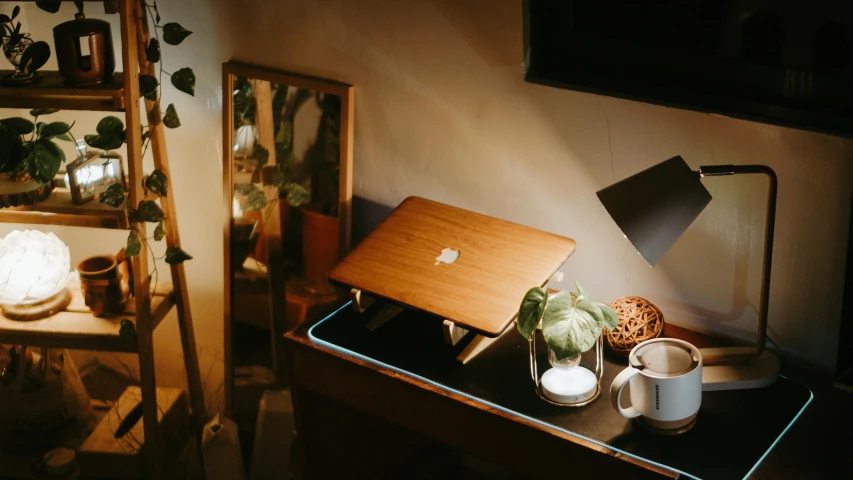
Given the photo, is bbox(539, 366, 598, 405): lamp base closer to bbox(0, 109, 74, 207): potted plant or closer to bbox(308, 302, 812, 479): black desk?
bbox(308, 302, 812, 479): black desk

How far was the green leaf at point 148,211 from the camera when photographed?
2107 mm

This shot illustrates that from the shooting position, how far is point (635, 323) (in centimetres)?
161

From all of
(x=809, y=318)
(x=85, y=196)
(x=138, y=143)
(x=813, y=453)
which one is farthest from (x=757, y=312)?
(x=85, y=196)

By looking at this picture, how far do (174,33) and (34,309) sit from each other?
0.87m

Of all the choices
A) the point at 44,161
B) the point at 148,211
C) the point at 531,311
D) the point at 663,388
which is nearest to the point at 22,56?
the point at 44,161

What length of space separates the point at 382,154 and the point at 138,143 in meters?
0.59

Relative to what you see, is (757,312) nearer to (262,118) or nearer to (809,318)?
(809,318)

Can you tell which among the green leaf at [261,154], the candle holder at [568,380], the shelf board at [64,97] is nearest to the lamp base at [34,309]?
the shelf board at [64,97]

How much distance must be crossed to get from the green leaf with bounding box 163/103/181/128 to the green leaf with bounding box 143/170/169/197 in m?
0.13

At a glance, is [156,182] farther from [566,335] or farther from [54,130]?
[566,335]

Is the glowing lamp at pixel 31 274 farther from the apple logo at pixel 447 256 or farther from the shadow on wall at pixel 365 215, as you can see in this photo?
the apple logo at pixel 447 256

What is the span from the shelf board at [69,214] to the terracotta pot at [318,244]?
0.46m

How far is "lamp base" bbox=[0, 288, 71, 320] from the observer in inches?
90.3

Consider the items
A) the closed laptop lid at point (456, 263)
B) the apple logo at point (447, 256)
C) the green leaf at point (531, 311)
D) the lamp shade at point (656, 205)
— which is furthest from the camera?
the apple logo at point (447, 256)
